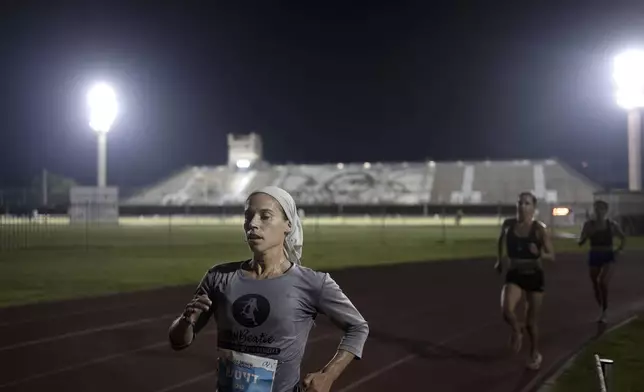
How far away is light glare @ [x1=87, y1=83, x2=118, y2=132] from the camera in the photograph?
6241 cm

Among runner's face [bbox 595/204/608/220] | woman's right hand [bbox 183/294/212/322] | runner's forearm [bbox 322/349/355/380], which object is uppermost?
runner's face [bbox 595/204/608/220]

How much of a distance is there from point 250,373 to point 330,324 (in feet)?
29.0

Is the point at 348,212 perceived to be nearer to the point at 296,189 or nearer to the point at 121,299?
the point at 296,189

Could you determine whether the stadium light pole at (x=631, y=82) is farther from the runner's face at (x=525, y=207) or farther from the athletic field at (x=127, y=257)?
the runner's face at (x=525, y=207)

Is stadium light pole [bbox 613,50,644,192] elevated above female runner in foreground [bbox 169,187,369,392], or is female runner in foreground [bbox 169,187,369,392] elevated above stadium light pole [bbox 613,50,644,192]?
stadium light pole [bbox 613,50,644,192]

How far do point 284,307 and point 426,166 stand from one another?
90417 mm

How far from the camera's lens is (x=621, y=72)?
44.1 metres

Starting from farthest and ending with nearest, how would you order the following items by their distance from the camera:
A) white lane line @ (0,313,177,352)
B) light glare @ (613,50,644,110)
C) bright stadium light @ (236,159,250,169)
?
bright stadium light @ (236,159,250,169) < light glare @ (613,50,644,110) < white lane line @ (0,313,177,352)

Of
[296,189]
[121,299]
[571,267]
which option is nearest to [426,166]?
[296,189]

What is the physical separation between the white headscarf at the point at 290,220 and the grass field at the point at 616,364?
4.12 metres

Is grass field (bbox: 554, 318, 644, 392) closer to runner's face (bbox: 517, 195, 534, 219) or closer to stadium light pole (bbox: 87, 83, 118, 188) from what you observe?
runner's face (bbox: 517, 195, 534, 219)

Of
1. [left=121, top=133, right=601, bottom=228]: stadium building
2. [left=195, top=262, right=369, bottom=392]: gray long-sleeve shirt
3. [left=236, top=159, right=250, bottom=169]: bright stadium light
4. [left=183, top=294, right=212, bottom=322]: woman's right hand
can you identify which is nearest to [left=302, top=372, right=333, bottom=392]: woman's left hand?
[left=195, top=262, right=369, bottom=392]: gray long-sleeve shirt

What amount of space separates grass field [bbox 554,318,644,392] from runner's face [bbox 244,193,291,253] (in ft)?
14.4

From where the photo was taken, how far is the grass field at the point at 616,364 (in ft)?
24.8
